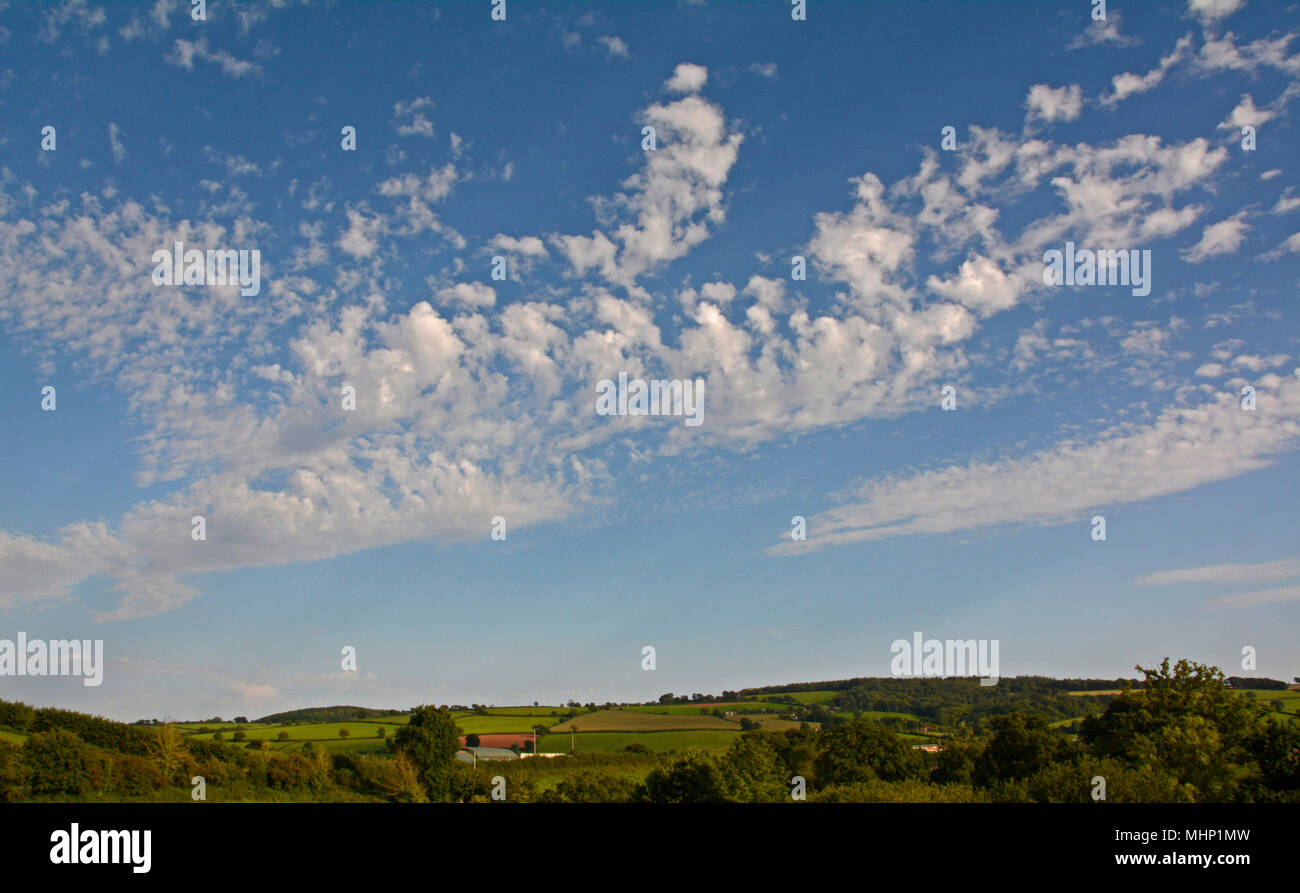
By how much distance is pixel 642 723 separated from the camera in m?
123

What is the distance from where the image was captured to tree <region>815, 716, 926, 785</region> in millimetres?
74875

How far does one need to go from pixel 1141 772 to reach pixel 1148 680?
21796mm

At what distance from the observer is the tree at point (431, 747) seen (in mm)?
80688

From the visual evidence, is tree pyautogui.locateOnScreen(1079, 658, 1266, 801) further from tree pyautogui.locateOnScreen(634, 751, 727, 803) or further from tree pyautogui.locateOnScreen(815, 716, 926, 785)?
tree pyautogui.locateOnScreen(634, 751, 727, 803)

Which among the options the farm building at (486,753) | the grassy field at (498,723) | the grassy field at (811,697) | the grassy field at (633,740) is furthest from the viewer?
the grassy field at (811,697)

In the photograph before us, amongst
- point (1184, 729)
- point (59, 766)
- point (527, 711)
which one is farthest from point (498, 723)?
point (1184, 729)

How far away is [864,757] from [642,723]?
2069 inches

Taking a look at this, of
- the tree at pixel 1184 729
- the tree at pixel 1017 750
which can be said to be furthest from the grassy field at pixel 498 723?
the tree at pixel 1184 729

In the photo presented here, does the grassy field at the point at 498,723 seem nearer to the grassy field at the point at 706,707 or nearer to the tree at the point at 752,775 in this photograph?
the grassy field at the point at 706,707

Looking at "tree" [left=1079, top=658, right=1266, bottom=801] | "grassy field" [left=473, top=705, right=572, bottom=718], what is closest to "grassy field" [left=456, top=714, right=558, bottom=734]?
"grassy field" [left=473, top=705, right=572, bottom=718]

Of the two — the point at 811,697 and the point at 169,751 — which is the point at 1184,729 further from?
the point at 169,751

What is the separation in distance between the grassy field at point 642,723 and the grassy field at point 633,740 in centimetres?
315
